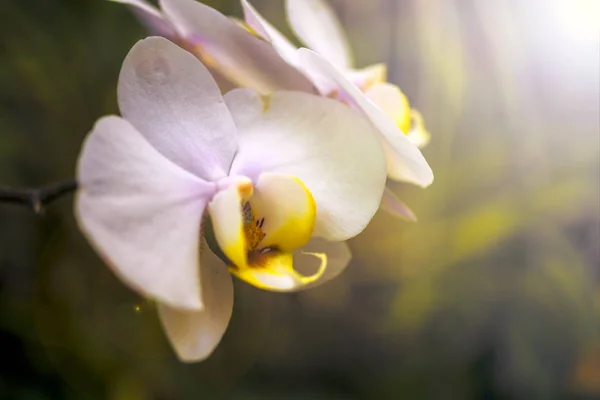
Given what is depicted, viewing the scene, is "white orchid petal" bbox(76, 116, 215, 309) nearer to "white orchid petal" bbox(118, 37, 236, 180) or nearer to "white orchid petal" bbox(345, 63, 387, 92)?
"white orchid petal" bbox(118, 37, 236, 180)

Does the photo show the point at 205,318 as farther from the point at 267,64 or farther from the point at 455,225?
the point at 455,225

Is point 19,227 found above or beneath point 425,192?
above

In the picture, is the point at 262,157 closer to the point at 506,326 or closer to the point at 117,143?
the point at 117,143

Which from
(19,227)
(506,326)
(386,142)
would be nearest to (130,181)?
(386,142)

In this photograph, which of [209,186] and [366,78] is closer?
[209,186]

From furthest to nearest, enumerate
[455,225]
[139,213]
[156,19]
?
[455,225] < [156,19] < [139,213]

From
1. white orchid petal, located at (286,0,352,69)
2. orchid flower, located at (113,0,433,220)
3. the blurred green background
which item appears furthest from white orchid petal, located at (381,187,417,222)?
the blurred green background

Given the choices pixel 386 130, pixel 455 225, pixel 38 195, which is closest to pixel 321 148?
pixel 386 130
